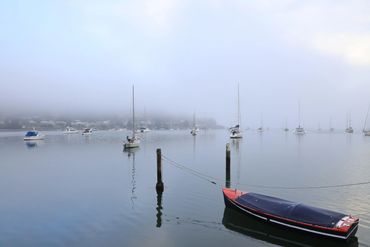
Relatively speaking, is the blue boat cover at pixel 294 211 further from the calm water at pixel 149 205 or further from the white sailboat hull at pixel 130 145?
the white sailboat hull at pixel 130 145

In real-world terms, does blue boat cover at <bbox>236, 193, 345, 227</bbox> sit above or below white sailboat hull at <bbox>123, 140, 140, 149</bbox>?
above

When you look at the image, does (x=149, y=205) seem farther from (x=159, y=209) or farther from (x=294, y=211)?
(x=294, y=211)

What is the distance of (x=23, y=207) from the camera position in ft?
85.3

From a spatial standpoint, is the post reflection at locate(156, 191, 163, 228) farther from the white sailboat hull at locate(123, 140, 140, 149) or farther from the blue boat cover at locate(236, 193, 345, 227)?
the white sailboat hull at locate(123, 140, 140, 149)

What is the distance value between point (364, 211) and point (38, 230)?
22.5m

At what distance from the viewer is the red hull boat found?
58.3ft

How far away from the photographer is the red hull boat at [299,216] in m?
17.8

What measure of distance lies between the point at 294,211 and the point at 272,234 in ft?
6.19

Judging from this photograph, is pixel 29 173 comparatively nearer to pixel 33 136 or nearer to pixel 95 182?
pixel 95 182

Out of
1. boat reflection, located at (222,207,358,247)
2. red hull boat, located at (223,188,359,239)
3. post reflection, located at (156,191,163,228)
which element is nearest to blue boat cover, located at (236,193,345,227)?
red hull boat, located at (223,188,359,239)


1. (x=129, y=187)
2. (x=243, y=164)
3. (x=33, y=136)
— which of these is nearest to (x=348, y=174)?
(x=243, y=164)

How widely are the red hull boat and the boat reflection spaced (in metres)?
0.42

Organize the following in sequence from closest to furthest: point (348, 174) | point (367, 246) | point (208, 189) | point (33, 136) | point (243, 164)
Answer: point (367, 246), point (208, 189), point (348, 174), point (243, 164), point (33, 136)

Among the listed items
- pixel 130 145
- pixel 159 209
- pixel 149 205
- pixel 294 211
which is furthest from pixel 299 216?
pixel 130 145
